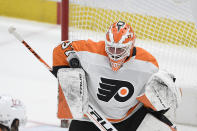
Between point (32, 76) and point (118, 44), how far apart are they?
2.77 m

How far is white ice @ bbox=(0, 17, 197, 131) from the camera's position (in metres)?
3.45

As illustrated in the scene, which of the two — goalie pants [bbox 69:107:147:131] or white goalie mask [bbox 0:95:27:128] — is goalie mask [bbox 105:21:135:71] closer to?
goalie pants [bbox 69:107:147:131]

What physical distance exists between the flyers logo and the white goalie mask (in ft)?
1.92

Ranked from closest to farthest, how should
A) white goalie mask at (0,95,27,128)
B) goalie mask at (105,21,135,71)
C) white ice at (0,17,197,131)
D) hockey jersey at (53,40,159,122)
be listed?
1. goalie mask at (105,21,135,71)
2. hockey jersey at (53,40,159,122)
3. white goalie mask at (0,95,27,128)
4. white ice at (0,17,197,131)

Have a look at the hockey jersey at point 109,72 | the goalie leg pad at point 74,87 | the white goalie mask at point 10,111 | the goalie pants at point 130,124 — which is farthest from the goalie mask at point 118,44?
the white goalie mask at point 10,111

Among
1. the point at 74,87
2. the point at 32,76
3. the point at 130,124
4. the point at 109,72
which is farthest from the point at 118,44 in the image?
the point at 32,76

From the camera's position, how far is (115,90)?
2.09 meters

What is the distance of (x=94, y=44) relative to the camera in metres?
2.12

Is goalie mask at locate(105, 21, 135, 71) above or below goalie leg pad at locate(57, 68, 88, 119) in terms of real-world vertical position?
above

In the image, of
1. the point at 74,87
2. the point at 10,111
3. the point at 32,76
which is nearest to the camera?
the point at 74,87

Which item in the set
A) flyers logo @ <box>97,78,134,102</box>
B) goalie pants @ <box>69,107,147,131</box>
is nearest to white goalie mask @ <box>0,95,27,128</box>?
goalie pants @ <box>69,107,147,131</box>

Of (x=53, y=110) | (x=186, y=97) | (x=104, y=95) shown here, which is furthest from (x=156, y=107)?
(x=53, y=110)

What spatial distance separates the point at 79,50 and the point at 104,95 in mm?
316

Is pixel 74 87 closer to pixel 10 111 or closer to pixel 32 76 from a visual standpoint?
pixel 10 111
